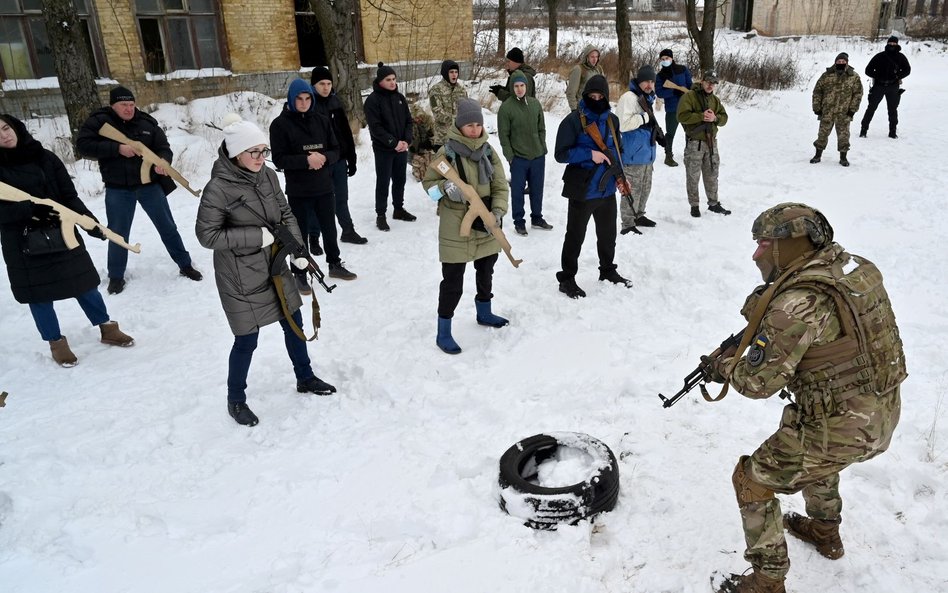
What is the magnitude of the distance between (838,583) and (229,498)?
10.1ft

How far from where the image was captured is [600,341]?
4973 mm

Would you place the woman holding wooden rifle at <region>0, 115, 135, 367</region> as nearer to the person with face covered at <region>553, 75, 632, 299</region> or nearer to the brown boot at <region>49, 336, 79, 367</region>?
the brown boot at <region>49, 336, 79, 367</region>

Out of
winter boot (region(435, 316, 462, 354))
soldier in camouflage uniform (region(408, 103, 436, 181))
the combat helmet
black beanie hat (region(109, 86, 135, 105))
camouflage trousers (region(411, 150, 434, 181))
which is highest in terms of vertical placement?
black beanie hat (region(109, 86, 135, 105))

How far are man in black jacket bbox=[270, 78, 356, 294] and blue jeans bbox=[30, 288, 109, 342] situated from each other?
1.61 metres

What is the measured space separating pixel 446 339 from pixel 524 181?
10.5 ft

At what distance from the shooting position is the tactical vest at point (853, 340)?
7.35ft

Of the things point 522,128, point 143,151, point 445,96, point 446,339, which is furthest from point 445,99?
point 446,339

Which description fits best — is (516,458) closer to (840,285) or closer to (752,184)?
(840,285)

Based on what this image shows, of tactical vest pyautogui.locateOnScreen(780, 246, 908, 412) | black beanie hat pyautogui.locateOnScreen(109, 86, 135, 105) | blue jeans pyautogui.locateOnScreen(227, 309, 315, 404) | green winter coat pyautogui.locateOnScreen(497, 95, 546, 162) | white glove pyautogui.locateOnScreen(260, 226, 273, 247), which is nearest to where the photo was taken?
tactical vest pyautogui.locateOnScreen(780, 246, 908, 412)

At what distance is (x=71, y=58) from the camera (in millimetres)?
7922

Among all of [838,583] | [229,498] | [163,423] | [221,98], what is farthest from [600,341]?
[221,98]

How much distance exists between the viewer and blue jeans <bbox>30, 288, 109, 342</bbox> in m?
4.73

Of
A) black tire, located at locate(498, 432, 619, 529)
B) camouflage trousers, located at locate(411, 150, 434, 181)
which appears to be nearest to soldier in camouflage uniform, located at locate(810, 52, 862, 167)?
camouflage trousers, located at locate(411, 150, 434, 181)

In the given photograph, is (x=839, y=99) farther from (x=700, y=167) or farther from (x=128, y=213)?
(x=128, y=213)
